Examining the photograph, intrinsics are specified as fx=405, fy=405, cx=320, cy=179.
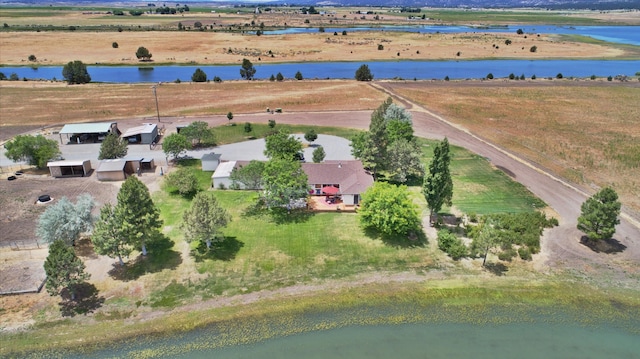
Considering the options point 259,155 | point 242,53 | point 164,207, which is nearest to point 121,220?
point 164,207

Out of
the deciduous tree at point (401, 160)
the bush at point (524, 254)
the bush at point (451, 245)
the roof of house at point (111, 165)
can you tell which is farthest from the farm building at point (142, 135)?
the bush at point (524, 254)

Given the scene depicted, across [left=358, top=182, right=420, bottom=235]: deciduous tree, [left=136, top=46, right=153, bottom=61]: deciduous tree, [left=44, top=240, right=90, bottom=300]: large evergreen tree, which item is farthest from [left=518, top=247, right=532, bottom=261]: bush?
[left=136, top=46, right=153, bottom=61]: deciduous tree

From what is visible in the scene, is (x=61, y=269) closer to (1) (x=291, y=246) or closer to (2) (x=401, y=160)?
(1) (x=291, y=246)

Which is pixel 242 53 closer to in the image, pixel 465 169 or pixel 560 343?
A: pixel 465 169

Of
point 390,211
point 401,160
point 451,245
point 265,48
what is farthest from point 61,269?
point 265,48

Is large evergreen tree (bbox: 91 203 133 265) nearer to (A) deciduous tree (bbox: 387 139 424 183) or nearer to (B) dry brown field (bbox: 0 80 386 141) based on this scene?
(A) deciduous tree (bbox: 387 139 424 183)

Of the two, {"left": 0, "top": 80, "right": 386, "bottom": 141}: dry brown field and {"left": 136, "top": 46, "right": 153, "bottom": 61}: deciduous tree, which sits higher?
{"left": 136, "top": 46, "right": 153, "bottom": 61}: deciduous tree

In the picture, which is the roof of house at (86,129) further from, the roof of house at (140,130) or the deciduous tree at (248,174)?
the deciduous tree at (248,174)

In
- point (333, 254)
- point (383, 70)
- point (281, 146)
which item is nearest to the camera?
point (333, 254)
